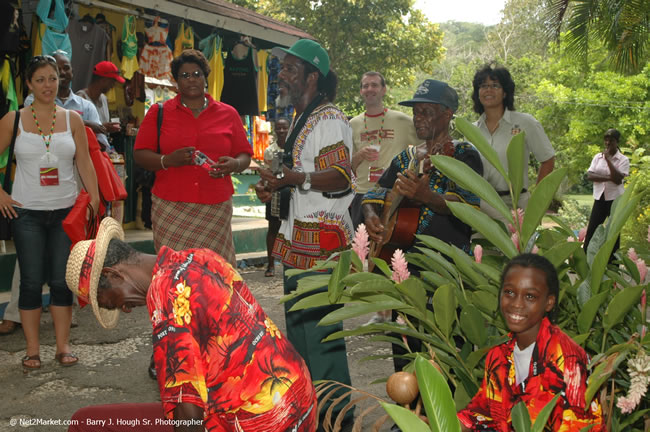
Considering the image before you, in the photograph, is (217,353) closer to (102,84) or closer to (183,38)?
(102,84)

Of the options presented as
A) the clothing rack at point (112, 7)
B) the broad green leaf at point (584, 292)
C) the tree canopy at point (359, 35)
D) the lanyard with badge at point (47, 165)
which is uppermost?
the tree canopy at point (359, 35)

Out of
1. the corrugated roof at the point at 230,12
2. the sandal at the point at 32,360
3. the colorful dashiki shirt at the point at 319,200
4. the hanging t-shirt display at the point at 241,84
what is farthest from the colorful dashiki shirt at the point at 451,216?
the hanging t-shirt display at the point at 241,84

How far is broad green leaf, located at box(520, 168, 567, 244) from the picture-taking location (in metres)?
2.10

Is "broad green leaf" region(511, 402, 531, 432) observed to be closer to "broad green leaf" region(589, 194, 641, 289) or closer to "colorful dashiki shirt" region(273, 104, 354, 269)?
"broad green leaf" region(589, 194, 641, 289)

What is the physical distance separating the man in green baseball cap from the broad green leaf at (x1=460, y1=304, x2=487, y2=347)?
1.42m

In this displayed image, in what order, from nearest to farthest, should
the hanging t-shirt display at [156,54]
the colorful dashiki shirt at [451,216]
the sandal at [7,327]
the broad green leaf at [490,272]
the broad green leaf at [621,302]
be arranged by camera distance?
the broad green leaf at [621,302] → the broad green leaf at [490,272] → the colorful dashiki shirt at [451,216] → the sandal at [7,327] → the hanging t-shirt display at [156,54]

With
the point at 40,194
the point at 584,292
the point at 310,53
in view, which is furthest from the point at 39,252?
the point at 584,292

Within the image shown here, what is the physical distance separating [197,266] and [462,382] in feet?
3.33

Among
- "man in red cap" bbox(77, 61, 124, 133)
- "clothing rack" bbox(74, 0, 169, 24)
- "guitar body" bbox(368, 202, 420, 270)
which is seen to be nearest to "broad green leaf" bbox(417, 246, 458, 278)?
"guitar body" bbox(368, 202, 420, 270)

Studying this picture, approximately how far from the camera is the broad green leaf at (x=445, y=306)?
81.0 inches

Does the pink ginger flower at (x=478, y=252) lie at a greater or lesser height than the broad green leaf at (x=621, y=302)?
greater

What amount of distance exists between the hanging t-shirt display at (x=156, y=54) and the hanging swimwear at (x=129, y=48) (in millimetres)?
158

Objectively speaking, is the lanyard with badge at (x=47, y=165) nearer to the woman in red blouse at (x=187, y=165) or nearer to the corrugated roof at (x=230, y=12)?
the woman in red blouse at (x=187, y=165)

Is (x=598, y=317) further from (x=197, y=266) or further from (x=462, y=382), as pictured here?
(x=197, y=266)
